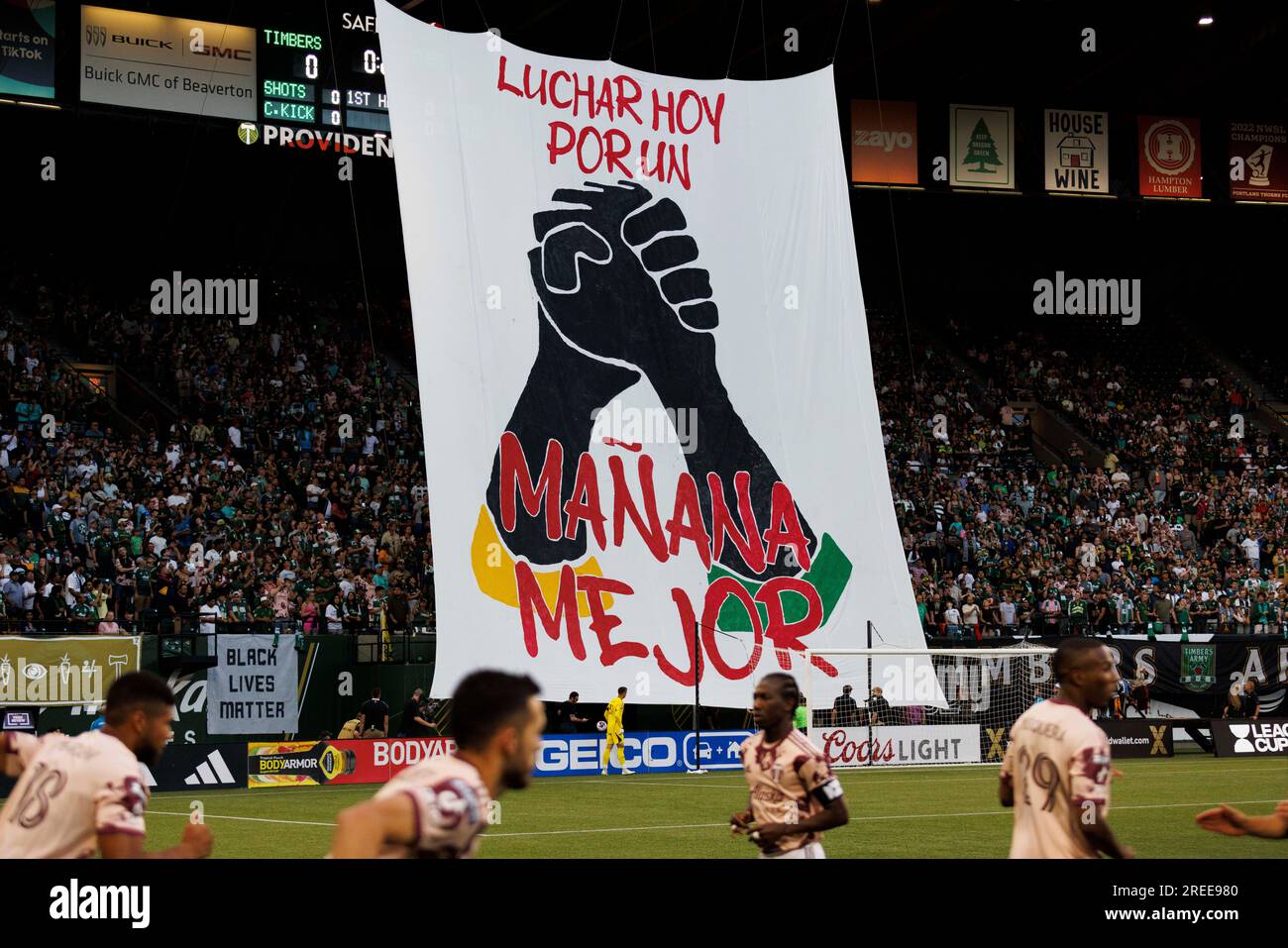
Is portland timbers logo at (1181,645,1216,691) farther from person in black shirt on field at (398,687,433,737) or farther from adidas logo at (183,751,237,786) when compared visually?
adidas logo at (183,751,237,786)

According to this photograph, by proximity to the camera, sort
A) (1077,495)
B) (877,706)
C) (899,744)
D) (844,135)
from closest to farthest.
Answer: (877,706) → (899,744) → (1077,495) → (844,135)

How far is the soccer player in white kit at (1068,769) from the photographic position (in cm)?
777

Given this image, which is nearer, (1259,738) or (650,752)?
(650,752)

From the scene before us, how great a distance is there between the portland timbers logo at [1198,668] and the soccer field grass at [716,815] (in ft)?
27.2

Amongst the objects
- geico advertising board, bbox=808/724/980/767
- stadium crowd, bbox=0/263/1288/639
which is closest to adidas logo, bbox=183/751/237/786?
stadium crowd, bbox=0/263/1288/639

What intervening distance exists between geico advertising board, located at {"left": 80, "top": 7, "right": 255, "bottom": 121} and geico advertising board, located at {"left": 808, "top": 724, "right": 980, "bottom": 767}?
22.0m

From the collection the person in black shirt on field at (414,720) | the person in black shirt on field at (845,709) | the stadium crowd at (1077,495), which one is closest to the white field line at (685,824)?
the person in black shirt on field at (414,720)

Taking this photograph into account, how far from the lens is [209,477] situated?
4025 centimetres

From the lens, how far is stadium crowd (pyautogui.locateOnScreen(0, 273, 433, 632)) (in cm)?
3478

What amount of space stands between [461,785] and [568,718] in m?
30.2

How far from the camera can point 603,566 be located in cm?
3250

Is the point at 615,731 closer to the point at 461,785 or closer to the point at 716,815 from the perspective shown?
the point at 716,815

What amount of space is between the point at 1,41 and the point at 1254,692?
3518 cm

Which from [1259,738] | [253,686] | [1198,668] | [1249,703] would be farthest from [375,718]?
[1249,703]
